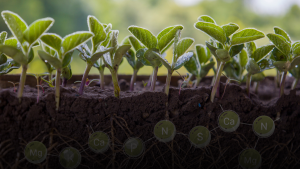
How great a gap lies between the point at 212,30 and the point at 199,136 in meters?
0.28

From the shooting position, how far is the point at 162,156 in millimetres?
618

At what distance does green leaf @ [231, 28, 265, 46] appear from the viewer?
0.53 m

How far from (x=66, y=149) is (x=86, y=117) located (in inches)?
3.8

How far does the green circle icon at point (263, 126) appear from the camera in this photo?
627mm

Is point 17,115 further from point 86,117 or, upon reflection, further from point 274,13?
point 274,13

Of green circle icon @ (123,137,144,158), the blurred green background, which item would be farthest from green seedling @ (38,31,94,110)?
the blurred green background

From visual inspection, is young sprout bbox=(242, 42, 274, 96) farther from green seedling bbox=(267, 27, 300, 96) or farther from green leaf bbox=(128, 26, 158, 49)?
green leaf bbox=(128, 26, 158, 49)

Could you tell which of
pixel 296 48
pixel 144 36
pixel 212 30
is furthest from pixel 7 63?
pixel 296 48

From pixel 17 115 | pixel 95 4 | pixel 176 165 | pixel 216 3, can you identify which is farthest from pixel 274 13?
pixel 17 115

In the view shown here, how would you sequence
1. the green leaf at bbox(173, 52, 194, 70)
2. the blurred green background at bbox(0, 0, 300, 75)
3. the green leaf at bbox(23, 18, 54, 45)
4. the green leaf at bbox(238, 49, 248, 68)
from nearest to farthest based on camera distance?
the green leaf at bbox(23, 18, 54, 45) < the green leaf at bbox(173, 52, 194, 70) < the green leaf at bbox(238, 49, 248, 68) < the blurred green background at bbox(0, 0, 300, 75)

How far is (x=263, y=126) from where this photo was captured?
628 millimetres

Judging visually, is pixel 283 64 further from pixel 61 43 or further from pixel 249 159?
pixel 61 43

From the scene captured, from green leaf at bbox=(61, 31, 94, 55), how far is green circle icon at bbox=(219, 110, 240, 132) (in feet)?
1.33

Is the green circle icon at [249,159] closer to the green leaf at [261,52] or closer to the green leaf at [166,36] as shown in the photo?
the green leaf at [261,52]
